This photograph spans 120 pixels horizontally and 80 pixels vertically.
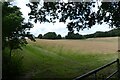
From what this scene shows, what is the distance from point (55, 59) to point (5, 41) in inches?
382

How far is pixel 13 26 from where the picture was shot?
49.3ft

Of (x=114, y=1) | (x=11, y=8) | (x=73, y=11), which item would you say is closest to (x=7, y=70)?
(x=11, y=8)

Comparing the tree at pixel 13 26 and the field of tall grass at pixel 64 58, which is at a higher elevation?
the tree at pixel 13 26

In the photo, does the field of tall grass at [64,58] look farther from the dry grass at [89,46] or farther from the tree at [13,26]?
the tree at [13,26]

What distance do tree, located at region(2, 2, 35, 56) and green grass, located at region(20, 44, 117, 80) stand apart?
2.84m

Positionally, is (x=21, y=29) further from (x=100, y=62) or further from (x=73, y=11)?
(x=100, y=62)

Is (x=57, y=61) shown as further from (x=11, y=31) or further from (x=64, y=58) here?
(x=11, y=31)

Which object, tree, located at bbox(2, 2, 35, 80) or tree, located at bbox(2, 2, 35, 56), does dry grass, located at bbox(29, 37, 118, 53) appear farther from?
tree, located at bbox(2, 2, 35, 56)

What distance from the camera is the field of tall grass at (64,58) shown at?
62.3ft

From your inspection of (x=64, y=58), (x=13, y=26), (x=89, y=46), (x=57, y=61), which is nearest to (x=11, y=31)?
(x=13, y=26)

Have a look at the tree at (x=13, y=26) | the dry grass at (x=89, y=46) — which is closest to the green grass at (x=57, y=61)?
the dry grass at (x=89, y=46)

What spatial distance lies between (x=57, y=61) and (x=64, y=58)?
1.76 m

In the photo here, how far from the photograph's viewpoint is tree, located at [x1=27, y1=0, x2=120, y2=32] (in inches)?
594

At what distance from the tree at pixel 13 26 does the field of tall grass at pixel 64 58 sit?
9.05 ft
